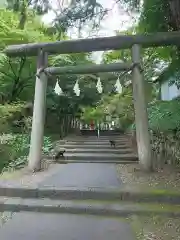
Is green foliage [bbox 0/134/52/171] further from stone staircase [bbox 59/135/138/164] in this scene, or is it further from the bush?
the bush

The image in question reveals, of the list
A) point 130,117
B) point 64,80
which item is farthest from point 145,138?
point 64,80

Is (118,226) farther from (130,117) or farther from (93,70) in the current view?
(130,117)

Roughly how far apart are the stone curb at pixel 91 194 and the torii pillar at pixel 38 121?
1.80m

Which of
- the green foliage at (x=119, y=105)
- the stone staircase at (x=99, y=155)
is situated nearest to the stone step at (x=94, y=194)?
the stone staircase at (x=99, y=155)

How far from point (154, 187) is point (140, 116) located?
206 centimetres

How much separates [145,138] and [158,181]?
1227 mm

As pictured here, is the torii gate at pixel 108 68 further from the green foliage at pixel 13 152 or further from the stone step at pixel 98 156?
the stone step at pixel 98 156

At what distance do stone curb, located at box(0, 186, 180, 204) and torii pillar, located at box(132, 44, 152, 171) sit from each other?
1857mm

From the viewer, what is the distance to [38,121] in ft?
25.5

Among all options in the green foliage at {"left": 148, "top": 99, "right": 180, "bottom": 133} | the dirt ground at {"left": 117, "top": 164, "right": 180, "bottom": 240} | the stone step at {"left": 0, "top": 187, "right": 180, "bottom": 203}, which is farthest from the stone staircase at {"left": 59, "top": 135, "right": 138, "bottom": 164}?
the stone step at {"left": 0, "top": 187, "right": 180, "bottom": 203}

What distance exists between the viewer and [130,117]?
1455 cm

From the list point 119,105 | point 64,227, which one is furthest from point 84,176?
point 119,105

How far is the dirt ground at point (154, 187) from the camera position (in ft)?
13.3

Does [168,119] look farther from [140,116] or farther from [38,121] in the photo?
[38,121]
